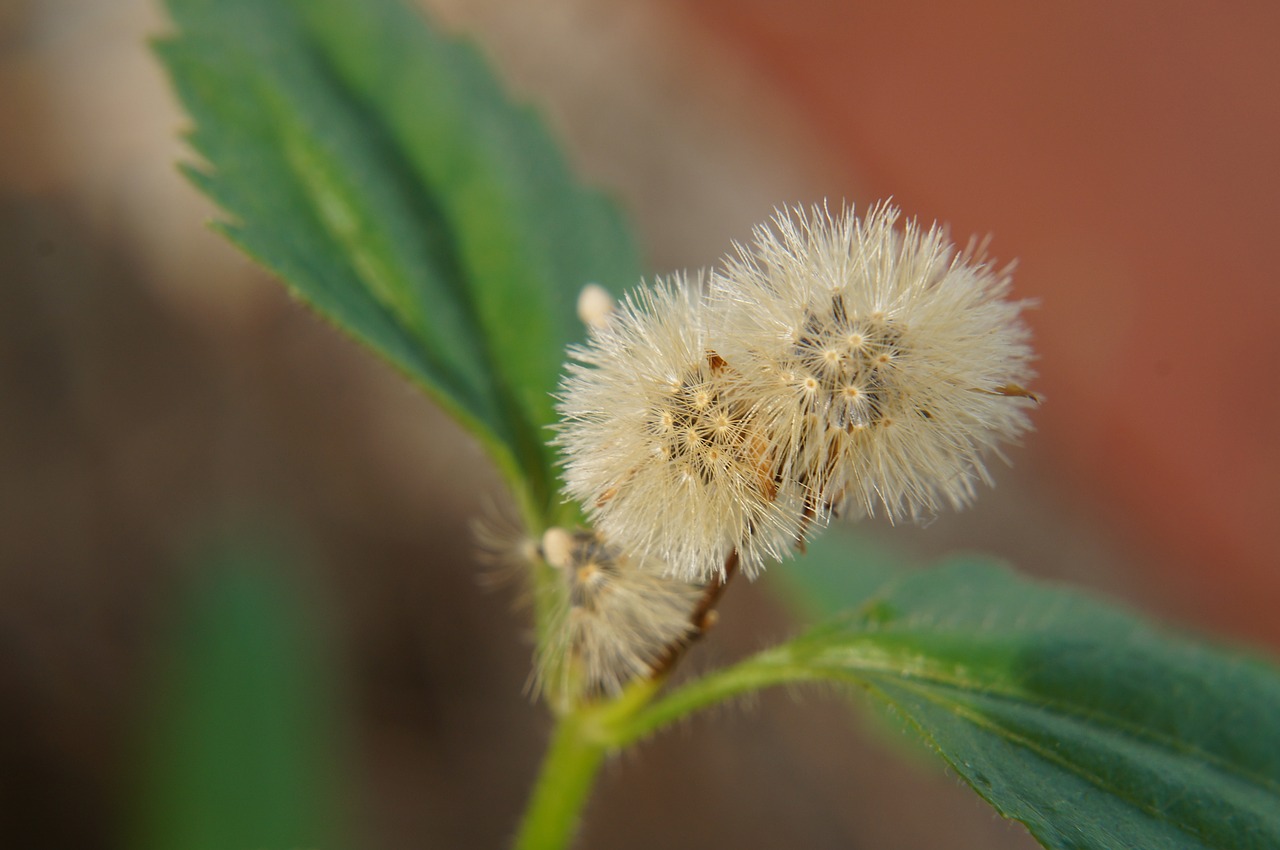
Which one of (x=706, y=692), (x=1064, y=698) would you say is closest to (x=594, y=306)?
(x=706, y=692)

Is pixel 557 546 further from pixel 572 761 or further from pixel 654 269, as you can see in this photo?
pixel 654 269

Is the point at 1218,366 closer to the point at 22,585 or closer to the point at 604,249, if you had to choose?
the point at 604,249

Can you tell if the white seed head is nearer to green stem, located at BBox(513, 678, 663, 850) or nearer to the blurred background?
green stem, located at BBox(513, 678, 663, 850)

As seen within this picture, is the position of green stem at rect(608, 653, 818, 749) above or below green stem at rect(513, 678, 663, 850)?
above

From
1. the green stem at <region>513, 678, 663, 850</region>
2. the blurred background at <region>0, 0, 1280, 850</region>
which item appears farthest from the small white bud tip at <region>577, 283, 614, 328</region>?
the blurred background at <region>0, 0, 1280, 850</region>

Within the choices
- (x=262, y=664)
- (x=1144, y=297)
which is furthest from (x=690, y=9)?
(x=262, y=664)

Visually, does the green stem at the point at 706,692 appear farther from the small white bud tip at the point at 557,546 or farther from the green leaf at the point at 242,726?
the green leaf at the point at 242,726
